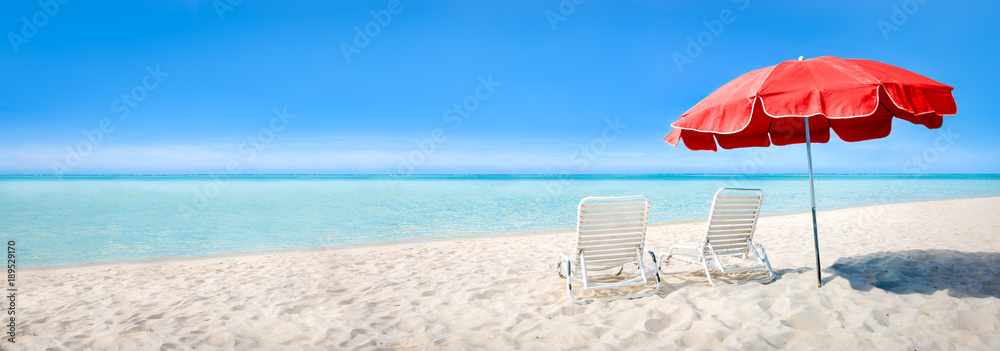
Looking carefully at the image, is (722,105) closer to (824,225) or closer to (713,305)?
(713,305)

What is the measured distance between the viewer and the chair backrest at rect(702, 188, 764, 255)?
4344 millimetres

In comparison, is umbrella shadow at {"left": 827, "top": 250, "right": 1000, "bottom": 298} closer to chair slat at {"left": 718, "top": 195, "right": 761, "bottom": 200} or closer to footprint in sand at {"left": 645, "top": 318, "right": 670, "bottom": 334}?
chair slat at {"left": 718, "top": 195, "right": 761, "bottom": 200}

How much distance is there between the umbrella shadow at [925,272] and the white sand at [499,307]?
0.8 inches

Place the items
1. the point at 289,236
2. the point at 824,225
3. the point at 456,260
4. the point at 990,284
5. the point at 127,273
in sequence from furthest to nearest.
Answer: the point at 289,236, the point at 824,225, the point at 456,260, the point at 127,273, the point at 990,284

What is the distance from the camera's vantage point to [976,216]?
1027 centimetres

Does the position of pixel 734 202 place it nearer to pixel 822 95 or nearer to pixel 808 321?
pixel 808 321

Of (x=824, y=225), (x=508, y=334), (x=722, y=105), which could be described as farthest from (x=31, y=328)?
(x=824, y=225)

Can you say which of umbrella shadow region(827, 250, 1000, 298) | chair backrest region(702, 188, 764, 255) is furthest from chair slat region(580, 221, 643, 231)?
umbrella shadow region(827, 250, 1000, 298)

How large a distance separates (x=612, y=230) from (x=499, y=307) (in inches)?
47.9

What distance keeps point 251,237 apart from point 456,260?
20.9 ft

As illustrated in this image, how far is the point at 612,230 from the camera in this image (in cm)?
401

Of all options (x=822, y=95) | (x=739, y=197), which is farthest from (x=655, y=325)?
(x=739, y=197)

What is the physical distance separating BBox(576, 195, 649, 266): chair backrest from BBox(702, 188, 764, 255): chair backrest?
0.78 m

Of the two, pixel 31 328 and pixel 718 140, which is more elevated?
pixel 718 140
